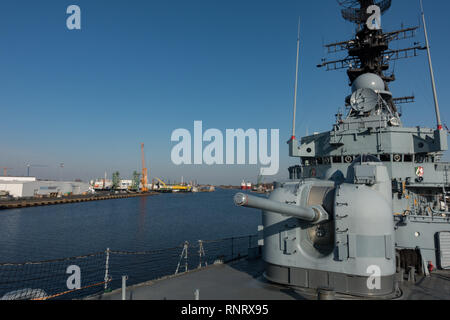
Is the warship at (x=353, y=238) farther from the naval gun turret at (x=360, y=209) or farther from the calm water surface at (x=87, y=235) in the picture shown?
the calm water surface at (x=87, y=235)

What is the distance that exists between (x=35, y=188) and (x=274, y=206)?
75672 mm

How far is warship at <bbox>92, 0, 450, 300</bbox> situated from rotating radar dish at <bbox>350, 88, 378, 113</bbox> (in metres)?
2.06

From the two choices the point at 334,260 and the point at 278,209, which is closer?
the point at 278,209

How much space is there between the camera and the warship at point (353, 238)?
547 centimetres

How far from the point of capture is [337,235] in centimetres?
559

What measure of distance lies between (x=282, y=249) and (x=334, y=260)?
1.10 meters

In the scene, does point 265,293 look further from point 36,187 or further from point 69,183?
point 69,183

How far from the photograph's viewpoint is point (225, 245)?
2112 cm

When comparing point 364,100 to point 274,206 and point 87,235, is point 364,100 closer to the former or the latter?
point 274,206

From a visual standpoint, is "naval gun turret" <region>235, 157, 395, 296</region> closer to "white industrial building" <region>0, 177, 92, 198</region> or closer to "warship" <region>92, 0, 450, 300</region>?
"warship" <region>92, 0, 450, 300</region>

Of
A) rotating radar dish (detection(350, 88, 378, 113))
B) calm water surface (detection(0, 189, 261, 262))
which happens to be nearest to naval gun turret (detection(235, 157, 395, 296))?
rotating radar dish (detection(350, 88, 378, 113))

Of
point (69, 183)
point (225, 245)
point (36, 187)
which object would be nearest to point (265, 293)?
point (225, 245)

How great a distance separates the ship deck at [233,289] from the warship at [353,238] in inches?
0.9
